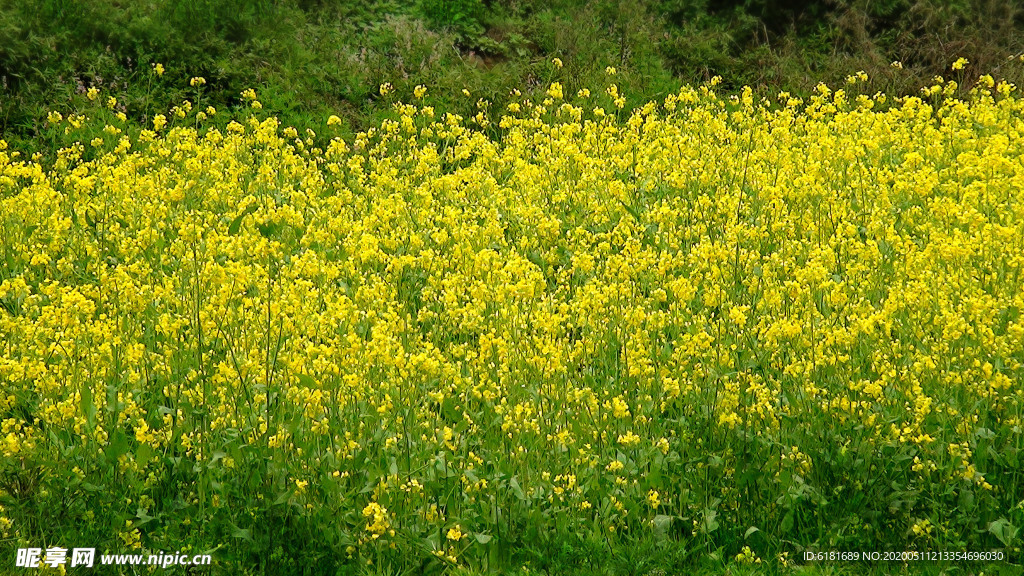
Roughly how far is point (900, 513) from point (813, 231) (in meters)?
2.52

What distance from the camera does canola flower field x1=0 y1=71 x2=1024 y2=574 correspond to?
4.18 meters

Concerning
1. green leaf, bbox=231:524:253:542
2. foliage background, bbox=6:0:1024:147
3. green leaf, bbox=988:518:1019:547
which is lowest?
green leaf, bbox=231:524:253:542

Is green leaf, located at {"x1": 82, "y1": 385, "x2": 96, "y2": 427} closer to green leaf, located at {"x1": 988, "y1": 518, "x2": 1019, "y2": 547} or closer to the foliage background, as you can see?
green leaf, located at {"x1": 988, "y1": 518, "x2": 1019, "y2": 547}

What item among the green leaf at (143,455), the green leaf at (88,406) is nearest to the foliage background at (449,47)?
the green leaf at (88,406)

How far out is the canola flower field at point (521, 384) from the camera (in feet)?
13.7

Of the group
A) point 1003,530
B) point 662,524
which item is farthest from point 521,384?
point 1003,530

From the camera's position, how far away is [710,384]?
189 inches

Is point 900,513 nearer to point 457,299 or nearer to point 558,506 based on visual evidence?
point 558,506

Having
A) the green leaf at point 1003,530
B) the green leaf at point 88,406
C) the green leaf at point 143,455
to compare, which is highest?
the green leaf at point 1003,530

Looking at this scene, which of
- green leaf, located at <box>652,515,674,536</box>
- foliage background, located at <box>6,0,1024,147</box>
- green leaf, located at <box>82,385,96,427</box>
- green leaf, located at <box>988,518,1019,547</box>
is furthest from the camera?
foliage background, located at <box>6,0,1024,147</box>

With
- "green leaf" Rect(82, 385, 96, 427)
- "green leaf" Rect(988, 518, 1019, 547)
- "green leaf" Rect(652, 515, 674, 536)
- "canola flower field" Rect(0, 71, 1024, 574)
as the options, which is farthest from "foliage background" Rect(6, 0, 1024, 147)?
"green leaf" Rect(988, 518, 1019, 547)

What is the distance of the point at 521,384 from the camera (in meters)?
4.95

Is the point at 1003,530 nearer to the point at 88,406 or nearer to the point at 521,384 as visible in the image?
the point at 521,384

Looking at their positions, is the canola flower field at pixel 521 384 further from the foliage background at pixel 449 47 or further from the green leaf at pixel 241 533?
the foliage background at pixel 449 47
